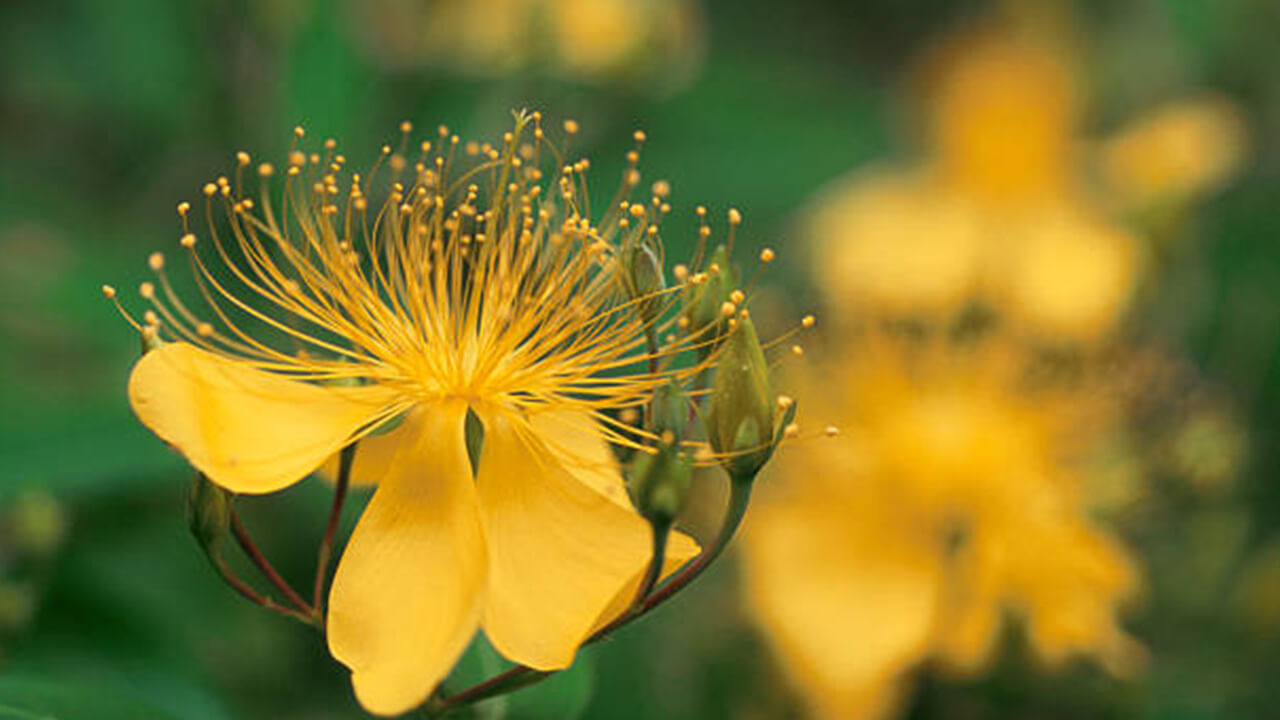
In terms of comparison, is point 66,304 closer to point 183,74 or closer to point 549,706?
point 183,74

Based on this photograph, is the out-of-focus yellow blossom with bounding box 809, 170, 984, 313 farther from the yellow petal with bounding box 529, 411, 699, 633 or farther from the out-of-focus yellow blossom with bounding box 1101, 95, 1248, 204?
the yellow petal with bounding box 529, 411, 699, 633

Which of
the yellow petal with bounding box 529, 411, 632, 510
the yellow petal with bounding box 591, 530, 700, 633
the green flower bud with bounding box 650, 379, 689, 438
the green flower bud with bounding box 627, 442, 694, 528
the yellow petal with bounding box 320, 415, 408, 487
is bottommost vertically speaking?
the yellow petal with bounding box 591, 530, 700, 633

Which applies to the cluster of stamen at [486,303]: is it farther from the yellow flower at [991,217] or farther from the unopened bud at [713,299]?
the yellow flower at [991,217]

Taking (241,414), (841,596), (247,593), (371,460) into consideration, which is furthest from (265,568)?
(841,596)

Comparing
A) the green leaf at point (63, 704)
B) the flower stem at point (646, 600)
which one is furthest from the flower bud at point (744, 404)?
the green leaf at point (63, 704)

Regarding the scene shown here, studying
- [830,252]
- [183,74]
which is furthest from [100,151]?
[830,252]

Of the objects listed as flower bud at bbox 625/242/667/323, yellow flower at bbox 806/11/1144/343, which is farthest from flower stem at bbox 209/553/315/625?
yellow flower at bbox 806/11/1144/343

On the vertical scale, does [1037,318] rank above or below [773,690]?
above
